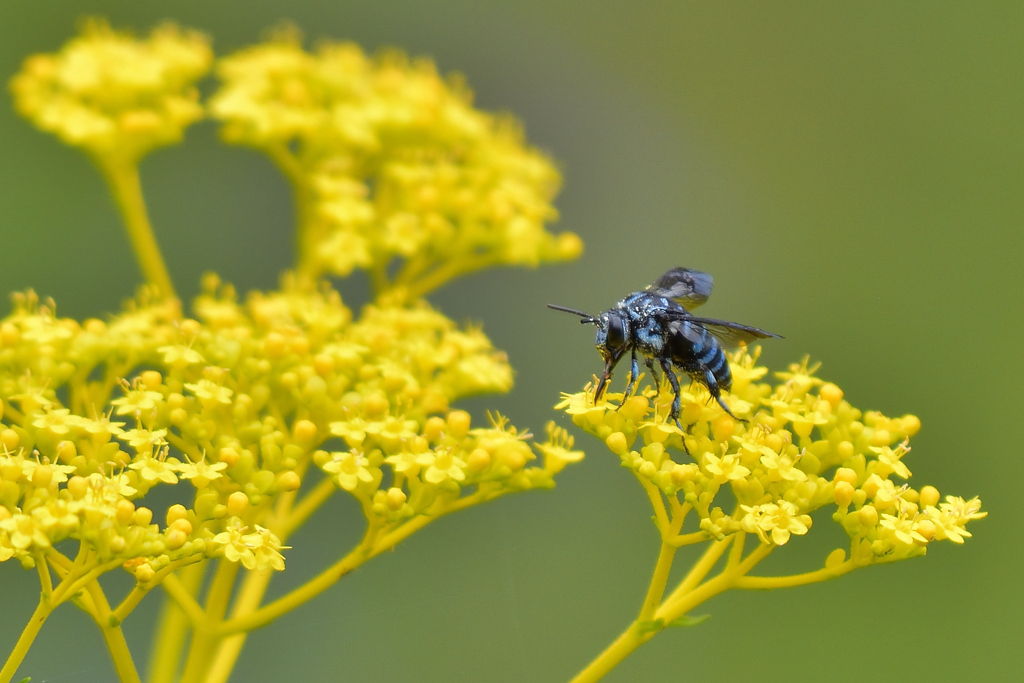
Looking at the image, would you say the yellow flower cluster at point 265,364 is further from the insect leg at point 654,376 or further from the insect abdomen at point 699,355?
the insect abdomen at point 699,355

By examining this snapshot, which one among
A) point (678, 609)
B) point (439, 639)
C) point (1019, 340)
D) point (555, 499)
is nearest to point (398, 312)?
point (678, 609)

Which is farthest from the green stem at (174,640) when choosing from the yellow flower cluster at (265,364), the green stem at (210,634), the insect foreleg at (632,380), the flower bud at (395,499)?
the insect foreleg at (632,380)

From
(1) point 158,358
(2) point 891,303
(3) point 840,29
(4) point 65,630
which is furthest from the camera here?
(3) point 840,29

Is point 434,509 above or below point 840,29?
below

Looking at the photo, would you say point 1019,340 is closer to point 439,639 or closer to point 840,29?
point 840,29

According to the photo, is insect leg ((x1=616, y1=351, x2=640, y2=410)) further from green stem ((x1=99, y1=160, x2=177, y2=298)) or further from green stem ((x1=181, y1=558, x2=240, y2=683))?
green stem ((x1=99, y1=160, x2=177, y2=298))

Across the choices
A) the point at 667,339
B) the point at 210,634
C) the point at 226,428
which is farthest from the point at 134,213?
the point at 667,339
